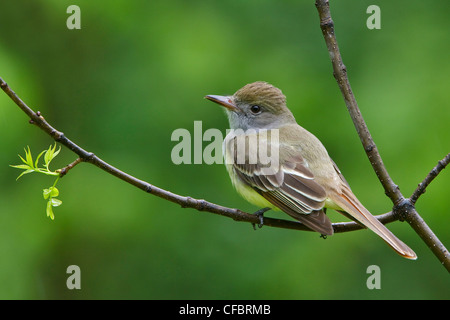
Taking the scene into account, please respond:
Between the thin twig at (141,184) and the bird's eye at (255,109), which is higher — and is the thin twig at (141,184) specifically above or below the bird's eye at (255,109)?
below

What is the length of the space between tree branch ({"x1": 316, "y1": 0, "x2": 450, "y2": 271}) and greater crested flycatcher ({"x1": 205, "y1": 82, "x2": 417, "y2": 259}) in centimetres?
41

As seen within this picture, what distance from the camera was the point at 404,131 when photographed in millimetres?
6602

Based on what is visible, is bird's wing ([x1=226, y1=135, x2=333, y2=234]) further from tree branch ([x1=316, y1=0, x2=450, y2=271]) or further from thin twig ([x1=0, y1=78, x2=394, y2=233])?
tree branch ([x1=316, y1=0, x2=450, y2=271])

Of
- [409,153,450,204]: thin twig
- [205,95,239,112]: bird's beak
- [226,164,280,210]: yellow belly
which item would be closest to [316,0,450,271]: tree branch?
[409,153,450,204]: thin twig

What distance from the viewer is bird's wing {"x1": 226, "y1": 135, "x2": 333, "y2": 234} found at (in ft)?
14.1

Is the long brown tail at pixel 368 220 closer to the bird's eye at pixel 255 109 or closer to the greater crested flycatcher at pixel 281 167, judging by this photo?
the greater crested flycatcher at pixel 281 167

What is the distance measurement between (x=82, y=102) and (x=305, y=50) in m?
2.80

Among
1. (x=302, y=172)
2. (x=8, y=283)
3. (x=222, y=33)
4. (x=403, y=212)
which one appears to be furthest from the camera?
(x=222, y=33)

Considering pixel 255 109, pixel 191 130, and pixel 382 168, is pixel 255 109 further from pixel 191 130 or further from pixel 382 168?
pixel 382 168

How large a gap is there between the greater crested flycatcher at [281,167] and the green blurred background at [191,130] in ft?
5.13

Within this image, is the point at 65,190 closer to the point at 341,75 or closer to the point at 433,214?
the point at 433,214

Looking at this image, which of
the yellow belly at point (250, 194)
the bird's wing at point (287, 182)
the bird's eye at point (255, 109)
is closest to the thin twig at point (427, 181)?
the bird's wing at point (287, 182)

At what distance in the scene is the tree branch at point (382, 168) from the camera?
3.37 metres
